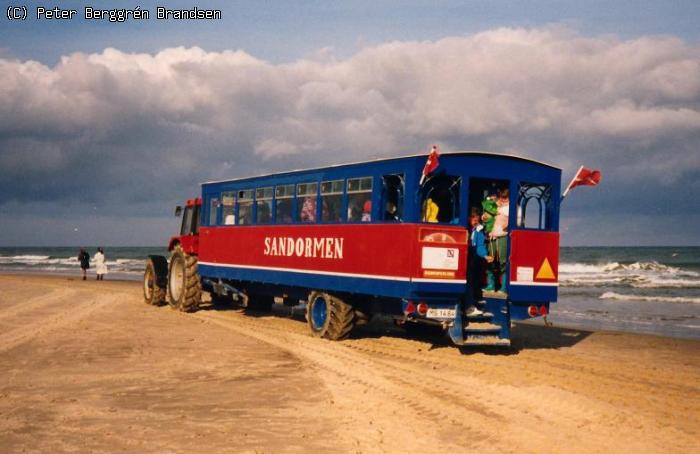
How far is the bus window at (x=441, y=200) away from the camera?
1287 cm

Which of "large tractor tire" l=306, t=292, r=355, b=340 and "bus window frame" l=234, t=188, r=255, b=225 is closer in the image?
"large tractor tire" l=306, t=292, r=355, b=340

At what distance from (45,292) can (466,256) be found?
2052 centimetres

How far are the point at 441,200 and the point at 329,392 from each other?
4881mm

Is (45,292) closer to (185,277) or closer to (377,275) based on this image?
(185,277)

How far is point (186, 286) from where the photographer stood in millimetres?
20375

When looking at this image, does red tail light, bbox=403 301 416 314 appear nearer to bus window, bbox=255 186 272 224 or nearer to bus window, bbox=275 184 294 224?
bus window, bbox=275 184 294 224

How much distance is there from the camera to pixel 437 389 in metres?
10.1

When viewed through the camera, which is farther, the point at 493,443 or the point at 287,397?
the point at 287,397

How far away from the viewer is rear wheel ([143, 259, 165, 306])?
22.5 m

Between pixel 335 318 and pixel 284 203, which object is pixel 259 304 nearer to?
pixel 284 203

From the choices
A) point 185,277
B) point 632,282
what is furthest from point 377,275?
point 632,282

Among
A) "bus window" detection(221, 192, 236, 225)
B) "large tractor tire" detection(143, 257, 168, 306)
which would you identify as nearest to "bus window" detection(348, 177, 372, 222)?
"bus window" detection(221, 192, 236, 225)

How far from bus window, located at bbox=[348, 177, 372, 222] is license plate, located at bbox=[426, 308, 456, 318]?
2093 millimetres

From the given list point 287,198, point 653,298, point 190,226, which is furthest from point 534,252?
point 653,298
